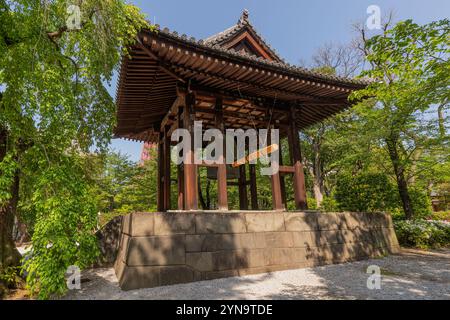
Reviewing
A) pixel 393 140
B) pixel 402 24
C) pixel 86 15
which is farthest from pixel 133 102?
pixel 393 140

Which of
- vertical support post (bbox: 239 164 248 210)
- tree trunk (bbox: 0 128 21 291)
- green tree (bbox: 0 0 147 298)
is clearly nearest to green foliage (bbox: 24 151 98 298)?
green tree (bbox: 0 0 147 298)

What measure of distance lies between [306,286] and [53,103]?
517 cm

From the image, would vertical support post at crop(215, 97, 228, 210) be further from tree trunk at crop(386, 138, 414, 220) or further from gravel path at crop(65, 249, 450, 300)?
tree trunk at crop(386, 138, 414, 220)

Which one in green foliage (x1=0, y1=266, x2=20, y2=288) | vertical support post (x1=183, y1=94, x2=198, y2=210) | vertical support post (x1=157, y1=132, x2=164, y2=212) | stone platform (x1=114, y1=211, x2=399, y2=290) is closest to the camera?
stone platform (x1=114, y1=211, x2=399, y2=290)

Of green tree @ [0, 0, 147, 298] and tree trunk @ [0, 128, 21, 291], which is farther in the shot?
tree trunk @ [0, 128, 21, 291]

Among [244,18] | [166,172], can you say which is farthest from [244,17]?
[166,172]

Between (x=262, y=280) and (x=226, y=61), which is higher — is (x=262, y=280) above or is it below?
below

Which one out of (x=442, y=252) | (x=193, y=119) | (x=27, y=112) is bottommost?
(x=442, y=252)

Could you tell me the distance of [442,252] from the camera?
27.6 ft

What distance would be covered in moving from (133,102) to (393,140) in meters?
10.0

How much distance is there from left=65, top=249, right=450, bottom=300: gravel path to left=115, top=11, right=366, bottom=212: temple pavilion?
74.9 inches

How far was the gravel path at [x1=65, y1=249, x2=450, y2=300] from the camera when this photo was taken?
413cm
